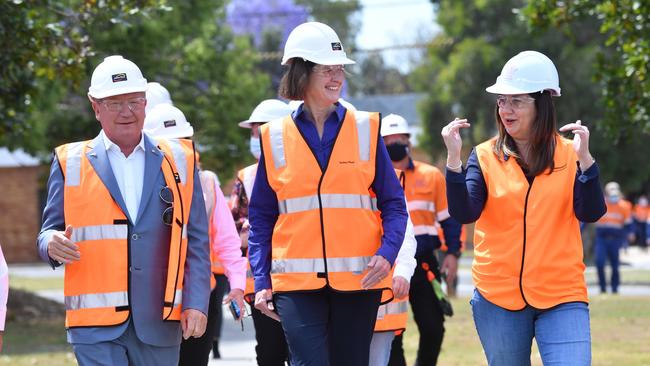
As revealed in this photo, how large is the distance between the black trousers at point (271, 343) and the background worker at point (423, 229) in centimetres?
252

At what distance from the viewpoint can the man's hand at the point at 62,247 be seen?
5.92 metres

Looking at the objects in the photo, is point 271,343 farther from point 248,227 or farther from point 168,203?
point 168,203

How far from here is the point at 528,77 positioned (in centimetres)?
677

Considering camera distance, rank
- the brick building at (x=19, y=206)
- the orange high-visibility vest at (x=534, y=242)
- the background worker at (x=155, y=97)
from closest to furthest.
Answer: the orange high-visibility vest at (x=534, y=242) < the background worker at (x=155, y=97) < the brick building at (x=19, y=206)

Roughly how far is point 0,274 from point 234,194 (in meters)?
3.69

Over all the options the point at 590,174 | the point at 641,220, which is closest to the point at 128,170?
the point at 590,174

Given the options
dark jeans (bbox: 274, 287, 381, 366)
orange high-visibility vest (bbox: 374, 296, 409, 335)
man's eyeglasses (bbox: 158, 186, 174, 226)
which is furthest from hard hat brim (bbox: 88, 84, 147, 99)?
orange high-visibility vest (bbox: 374, 296, 409, 335)

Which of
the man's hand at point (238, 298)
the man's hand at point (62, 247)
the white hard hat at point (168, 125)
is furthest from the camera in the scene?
the white hard hat at point (168, 125)

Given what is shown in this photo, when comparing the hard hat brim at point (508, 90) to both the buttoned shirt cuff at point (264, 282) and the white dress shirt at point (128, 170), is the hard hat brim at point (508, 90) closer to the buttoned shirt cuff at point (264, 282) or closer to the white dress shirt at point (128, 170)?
the buttoned shirt cuff at point (264, 282)

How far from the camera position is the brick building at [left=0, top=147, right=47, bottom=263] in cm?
4866

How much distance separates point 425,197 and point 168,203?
5.09 meters

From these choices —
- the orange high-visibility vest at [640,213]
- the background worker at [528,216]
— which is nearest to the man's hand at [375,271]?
the background worker at [528,216]

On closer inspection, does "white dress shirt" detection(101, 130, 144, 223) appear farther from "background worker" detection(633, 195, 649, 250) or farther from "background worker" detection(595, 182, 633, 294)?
"background worker" detection(633, 195, 649, 250)

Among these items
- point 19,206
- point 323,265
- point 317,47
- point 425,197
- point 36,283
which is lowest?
point 19,206
